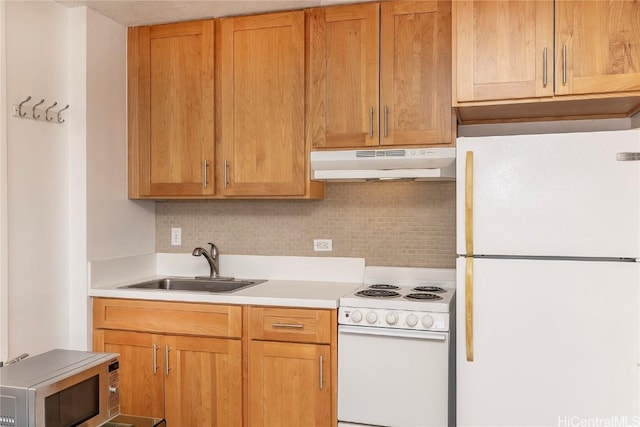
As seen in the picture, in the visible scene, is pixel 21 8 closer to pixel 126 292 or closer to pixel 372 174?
pixel 126 292

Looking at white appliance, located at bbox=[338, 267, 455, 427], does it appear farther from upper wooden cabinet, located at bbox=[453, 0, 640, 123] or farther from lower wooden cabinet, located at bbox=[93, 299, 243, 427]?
upper wooden cabinet, located at bbox=[453, 0, 640, 123]

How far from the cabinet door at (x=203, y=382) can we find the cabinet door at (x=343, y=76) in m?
1.19

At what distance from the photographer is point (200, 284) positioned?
3178 millimetres

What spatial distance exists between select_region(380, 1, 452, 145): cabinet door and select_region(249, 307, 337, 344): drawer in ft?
3.09

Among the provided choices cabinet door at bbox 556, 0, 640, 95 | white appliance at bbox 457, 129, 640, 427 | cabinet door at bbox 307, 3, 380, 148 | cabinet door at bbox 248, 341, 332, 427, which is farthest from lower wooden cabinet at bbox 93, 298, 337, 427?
cabinet door at bbox 556, 0, 640, 95

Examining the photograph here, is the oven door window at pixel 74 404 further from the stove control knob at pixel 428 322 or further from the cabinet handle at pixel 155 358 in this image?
the stove control knob at pixel 428 322

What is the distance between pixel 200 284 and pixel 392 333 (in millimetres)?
1345

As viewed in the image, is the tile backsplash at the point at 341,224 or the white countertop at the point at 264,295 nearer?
the white countertop at the point at 264,295

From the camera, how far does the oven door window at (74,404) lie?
1.37m

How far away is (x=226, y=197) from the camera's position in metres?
2.97

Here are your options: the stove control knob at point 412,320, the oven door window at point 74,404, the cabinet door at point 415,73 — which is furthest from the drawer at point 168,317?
the cabinet door at point 415,73

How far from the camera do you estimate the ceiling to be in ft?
8.98

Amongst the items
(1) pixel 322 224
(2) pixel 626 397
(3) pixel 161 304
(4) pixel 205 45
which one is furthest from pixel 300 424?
(4) pixel 205 45

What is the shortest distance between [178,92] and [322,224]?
1132 mm
